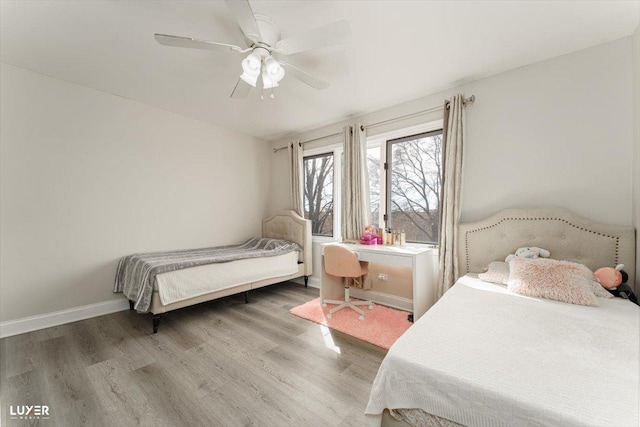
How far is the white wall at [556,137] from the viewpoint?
6.59ft

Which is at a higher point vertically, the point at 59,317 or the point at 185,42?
the point at 185,42

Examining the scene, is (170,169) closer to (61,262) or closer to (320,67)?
(61,262)

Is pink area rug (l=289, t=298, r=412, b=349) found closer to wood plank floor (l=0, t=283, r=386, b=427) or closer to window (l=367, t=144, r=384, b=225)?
wood plank floor (l=0, t=283, r=386, b=427)

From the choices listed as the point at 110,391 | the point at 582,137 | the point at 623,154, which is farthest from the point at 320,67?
the point at 110,391

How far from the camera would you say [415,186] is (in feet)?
10.6

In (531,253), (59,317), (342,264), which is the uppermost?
(531,253)

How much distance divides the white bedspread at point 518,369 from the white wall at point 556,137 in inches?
44.2

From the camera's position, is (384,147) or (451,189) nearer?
(451,189)

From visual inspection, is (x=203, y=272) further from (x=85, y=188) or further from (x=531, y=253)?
(x=531, y=253)

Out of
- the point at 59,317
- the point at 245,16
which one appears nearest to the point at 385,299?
the point at 245,16

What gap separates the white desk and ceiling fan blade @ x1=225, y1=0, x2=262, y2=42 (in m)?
2.29

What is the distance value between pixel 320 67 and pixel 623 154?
8.79ft

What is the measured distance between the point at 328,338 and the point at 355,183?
204cm

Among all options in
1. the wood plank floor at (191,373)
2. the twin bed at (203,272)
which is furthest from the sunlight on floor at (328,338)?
the twin bed at (203,272)
